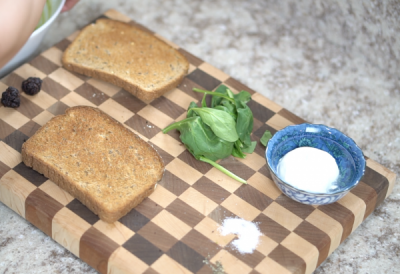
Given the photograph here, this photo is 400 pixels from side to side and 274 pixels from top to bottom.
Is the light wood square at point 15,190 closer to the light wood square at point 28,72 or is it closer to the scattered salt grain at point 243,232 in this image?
the light wood square at point 28,72

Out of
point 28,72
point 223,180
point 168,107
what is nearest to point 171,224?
point 223,180

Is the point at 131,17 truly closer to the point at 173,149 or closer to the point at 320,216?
the point at 173,149

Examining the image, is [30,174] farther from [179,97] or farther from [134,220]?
[179,97]

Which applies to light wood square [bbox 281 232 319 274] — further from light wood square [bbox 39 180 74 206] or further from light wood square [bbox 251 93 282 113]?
light wood square [bbox 39 180 74 206]

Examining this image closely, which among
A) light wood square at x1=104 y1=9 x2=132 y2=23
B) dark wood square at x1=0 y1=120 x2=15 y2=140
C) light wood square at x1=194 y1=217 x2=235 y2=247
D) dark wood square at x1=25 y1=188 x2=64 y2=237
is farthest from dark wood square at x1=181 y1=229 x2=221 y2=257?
light wood square at x1=104 y1=9 x2=132 y2=23

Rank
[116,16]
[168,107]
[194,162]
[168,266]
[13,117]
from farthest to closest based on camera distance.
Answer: [116,16] → [168,107] → [13,117] → [194,162] → [168,266]
